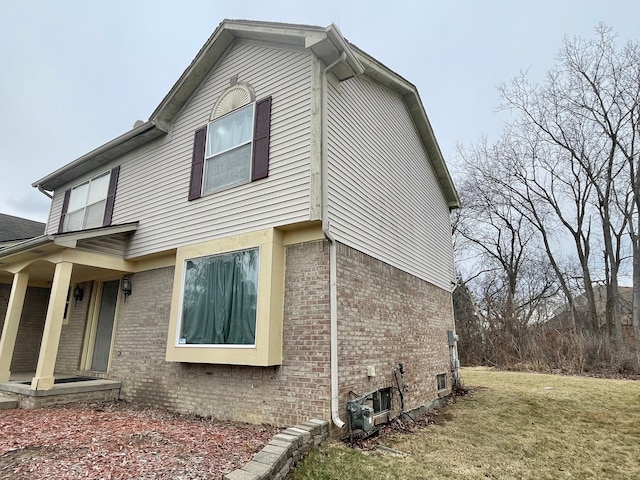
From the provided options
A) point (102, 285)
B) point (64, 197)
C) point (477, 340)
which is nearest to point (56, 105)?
point (64, 197)

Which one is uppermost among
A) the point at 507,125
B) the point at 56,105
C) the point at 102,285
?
the point at 507,125

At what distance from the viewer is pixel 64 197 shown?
10.2 metres

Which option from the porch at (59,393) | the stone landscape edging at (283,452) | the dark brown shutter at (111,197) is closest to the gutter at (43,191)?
the dark brown shutter at (111,197)

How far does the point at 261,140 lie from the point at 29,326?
28.5 feet

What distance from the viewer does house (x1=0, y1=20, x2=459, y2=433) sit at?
5.25m

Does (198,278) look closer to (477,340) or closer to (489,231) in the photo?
(477,340)

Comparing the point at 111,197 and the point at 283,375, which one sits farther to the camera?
the point at 111,197

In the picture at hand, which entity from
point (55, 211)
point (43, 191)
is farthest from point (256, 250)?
point (43, 191)

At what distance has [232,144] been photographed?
22.0 feet

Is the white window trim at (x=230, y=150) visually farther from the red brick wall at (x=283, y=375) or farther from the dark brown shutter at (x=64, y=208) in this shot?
the dark brown shutter at (x=64, y=208)

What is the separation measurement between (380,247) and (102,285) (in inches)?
260

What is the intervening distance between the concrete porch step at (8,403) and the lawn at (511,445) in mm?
5408

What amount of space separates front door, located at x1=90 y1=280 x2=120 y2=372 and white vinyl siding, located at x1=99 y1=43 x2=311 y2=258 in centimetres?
142

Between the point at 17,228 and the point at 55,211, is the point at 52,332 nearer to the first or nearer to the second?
the point at 55,211
